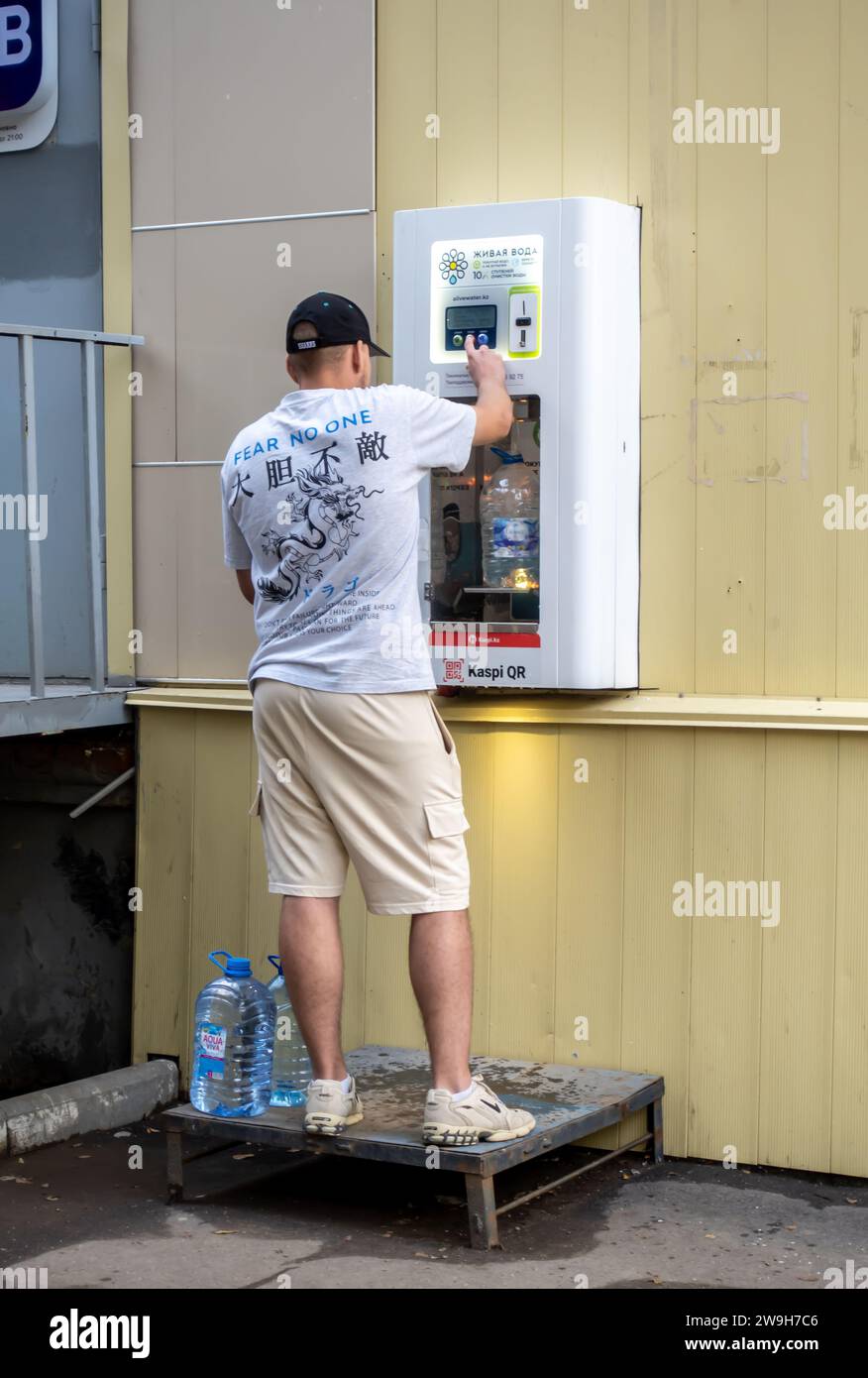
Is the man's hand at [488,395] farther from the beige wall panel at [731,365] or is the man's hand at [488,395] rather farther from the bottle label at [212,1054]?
the bottle label at [212,1054]

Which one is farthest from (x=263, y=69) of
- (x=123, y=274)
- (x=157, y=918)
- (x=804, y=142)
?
(x=157, y=918)

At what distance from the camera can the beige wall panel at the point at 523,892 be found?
4566 mm

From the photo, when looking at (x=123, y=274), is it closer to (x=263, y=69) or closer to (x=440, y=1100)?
(x=263, y=69)

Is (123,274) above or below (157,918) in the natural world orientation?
above

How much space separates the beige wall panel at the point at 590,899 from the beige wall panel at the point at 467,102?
1620 mm

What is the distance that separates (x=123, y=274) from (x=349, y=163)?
2.90ft

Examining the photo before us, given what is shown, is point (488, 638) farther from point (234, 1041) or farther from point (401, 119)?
point (401, 119)

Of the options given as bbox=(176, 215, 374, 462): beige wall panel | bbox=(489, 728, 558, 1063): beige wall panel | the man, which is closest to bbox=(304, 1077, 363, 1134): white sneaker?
the man

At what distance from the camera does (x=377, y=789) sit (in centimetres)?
371

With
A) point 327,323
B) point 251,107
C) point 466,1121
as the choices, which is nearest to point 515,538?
point 327,323

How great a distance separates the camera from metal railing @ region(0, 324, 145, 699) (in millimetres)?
4672

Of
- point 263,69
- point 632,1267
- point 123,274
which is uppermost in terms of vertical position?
point 263,69

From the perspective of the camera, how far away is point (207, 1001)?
14.4 ft

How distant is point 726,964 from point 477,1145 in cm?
104
